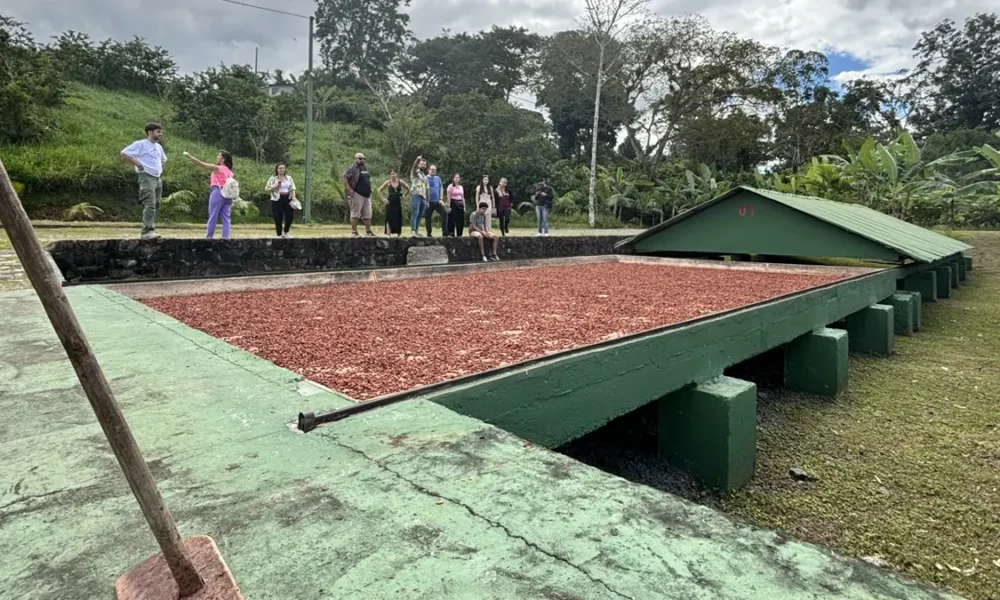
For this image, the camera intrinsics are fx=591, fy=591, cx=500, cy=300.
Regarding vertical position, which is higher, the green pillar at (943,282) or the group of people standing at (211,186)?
the group of people standing at (211,186)

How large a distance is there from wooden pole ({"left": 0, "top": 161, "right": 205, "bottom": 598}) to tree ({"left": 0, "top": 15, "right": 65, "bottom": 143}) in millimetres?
18399

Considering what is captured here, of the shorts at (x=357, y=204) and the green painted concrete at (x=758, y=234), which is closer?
the green painted concrete at (x=758, y=234)

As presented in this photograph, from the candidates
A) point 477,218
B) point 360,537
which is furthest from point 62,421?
point 477,218

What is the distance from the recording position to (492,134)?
24719 mm

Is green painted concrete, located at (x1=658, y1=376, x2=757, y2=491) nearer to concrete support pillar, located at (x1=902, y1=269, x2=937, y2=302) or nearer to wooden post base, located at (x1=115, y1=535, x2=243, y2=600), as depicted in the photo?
wooden post base, located at (x1=115, y1=535, x2=243, y2=600)

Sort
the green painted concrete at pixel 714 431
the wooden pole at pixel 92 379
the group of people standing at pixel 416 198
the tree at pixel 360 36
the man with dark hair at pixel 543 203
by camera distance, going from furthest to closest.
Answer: the tree at pixel 360 36 → the man with dark hair at pixel 543 203 → the group of people standing at pixel 416 198 → the green painted concrete at pixel 714 431 → the wooden pole at pixel 92 379

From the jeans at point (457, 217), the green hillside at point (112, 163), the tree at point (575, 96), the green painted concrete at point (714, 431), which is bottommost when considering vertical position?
the green painted concrete at point (714, 431)

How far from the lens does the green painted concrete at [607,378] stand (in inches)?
76.2

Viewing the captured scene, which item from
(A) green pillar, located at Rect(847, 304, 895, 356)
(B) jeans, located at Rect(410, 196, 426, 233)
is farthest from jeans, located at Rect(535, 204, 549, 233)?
(A) green pillar, located at Rect(847, 304, 895, 356)

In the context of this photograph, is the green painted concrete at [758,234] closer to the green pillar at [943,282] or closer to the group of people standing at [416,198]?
the group of people standing at [416,198]

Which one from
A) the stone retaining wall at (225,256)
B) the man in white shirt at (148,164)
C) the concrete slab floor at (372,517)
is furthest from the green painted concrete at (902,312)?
the man in white shirt at (148,164)

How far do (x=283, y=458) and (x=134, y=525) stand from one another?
34 cm

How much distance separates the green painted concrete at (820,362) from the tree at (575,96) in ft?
67.0

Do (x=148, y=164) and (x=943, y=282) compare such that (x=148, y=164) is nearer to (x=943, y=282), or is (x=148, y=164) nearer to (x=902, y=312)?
(x=902, y=312)
